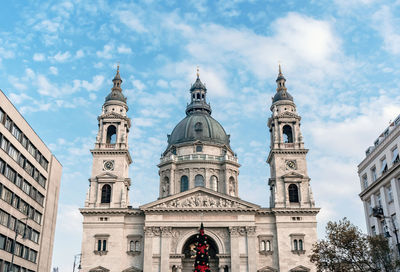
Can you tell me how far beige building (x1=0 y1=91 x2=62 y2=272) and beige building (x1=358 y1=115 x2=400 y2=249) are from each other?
101 ft

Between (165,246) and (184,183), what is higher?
(184,183)

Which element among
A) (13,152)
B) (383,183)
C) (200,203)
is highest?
(13,152)

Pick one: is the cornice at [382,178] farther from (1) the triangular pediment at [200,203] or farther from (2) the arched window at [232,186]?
(2) the arched window at [232,186]

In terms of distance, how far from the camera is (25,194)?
160 ft

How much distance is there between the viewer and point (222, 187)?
6712cm

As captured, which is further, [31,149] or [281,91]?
[281,91]

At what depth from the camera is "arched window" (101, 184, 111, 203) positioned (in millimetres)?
57688

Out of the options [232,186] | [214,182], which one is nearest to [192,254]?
[214,182]

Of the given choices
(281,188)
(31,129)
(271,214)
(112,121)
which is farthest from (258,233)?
(31,129)

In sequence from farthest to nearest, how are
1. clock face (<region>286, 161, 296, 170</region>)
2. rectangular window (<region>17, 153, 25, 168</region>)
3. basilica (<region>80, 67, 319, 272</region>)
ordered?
clock face (<region>286, 161, 296, 170</region>), basilica (<region>80, 67, 319, 272</region>), rectangular window (<region>17, 153, 25, 168</region>)

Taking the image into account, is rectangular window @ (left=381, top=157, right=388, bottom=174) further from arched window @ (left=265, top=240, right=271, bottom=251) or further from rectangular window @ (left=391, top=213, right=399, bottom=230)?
arched window @ (left=265, top=240, right=271, bottom=251)

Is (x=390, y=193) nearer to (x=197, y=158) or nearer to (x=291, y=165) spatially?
(x=291, y=165)

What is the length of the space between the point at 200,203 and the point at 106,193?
12.5 m

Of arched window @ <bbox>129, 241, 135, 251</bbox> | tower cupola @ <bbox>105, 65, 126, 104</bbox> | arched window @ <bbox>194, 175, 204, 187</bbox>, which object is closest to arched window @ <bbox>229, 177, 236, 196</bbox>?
arched window @ <bbox>194, 175, 204, 187</bbox>
